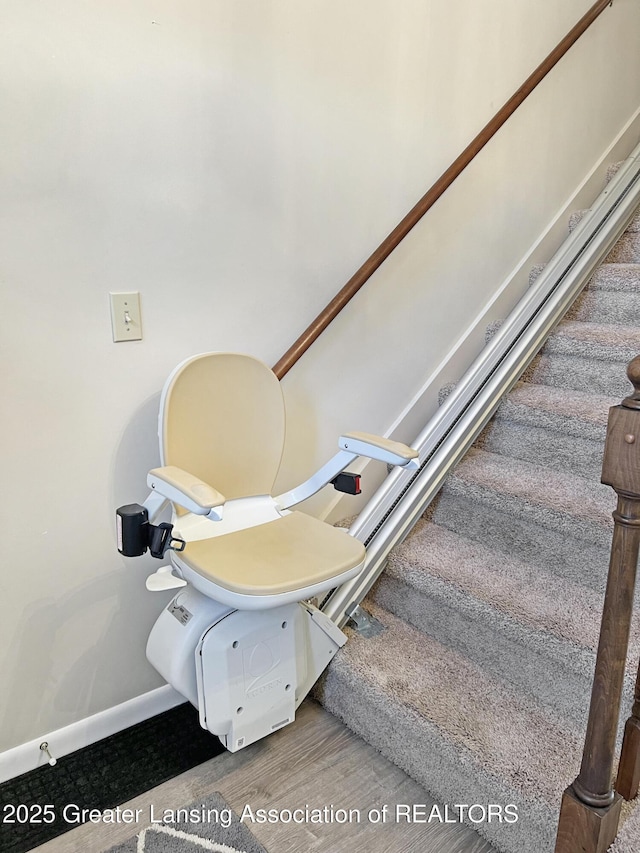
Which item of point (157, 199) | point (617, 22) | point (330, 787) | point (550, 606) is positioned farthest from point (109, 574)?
point (617, 22)

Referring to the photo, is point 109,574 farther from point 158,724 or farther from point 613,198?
point 613,198

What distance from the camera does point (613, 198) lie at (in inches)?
98.7

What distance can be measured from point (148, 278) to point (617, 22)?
2.50 m

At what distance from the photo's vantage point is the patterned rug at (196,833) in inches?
51.4

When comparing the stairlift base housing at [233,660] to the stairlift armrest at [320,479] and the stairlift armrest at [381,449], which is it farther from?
the stairlift armrest at [381,449]

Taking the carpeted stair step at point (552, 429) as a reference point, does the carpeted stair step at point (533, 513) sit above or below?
below

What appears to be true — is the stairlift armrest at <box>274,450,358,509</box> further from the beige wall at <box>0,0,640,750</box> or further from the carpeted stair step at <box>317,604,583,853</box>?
the carpeted stair step at <box>317,604,583,853</box>

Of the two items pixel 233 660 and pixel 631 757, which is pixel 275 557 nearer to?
pixel 233 660

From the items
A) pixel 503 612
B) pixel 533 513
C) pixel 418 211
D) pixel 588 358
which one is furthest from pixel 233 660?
pixel 588 358

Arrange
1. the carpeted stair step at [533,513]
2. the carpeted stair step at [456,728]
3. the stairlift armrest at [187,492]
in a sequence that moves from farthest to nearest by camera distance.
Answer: the carpeted stair step at [533,513]
the carpeted stair step at [456,728]
the stairlift armrest at [187,492]

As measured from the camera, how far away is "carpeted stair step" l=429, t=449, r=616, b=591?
5.53 feet

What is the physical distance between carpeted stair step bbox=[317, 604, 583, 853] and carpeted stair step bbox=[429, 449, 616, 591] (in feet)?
1.23

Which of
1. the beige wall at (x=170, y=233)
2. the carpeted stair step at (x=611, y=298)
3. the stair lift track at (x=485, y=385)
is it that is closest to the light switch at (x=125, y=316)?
the beige wall at (x=170, y=233)

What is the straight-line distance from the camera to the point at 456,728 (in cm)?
142
